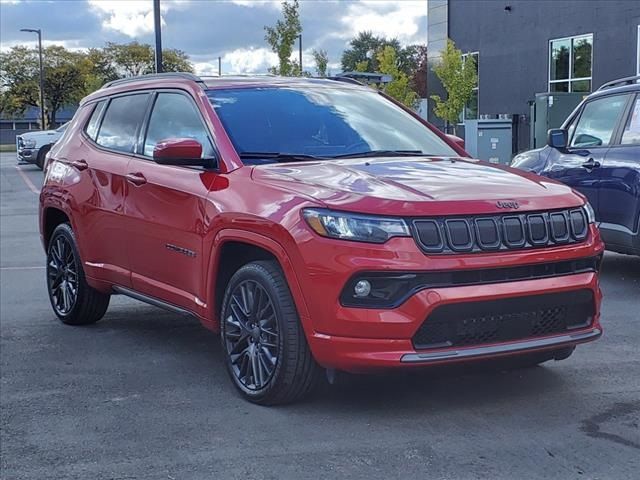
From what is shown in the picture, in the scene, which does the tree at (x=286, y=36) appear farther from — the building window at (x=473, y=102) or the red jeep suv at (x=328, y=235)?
the red jeep suv at (x=328, y=235)

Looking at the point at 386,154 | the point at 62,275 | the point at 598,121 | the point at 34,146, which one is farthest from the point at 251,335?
the point at 34,146

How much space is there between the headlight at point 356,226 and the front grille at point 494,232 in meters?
0.09

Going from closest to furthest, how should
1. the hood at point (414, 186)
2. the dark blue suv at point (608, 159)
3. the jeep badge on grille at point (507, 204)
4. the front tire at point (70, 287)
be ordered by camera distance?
the hood at point (414, 186), the jeep badge on grille at point (507, 204), the front tire at point (70, 287), the dark blue suv at point (608, 159)

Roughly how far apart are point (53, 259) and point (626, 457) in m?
4.80

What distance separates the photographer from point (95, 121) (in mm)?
6805

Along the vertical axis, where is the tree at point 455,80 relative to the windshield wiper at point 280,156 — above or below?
above

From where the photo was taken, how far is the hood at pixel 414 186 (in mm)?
4211

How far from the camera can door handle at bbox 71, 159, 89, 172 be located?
6511mm

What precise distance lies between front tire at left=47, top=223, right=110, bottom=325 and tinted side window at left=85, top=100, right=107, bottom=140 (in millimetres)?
740

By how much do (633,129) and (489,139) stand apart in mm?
15788

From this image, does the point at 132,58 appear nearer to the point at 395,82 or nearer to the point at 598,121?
the point at 395,82

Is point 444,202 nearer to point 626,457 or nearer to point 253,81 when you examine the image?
point 626,457

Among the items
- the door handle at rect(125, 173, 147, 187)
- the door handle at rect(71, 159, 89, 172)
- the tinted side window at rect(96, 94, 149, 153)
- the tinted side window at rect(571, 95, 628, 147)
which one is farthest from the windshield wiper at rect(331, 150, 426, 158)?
the tinted side window at rect(571, 95, 628, 147)

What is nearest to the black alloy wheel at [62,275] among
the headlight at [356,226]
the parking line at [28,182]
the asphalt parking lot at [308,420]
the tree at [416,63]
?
the asphalt parking lot at [308,420]
